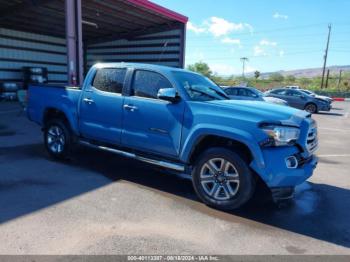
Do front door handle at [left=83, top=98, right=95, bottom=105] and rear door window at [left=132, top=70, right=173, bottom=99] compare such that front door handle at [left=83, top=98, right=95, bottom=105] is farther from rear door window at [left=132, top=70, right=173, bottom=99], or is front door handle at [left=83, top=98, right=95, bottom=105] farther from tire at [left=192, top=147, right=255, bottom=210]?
tire at [left=192, top=147, right=255, bottom=210]

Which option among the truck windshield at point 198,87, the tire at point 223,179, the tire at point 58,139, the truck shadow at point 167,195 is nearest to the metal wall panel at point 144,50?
the tire at point 58,139

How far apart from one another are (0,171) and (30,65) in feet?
67.2

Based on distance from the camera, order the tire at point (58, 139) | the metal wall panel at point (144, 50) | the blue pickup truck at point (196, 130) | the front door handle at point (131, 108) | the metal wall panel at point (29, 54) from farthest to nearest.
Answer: the metal wall panel at point (29, 54)
the metal wall panel at point (144, 50)
the tire at point (58, 139)
the front door handle at point (131, 108)
the blue pickup truck at point (196, 130)

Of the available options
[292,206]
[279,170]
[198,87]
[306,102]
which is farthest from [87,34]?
[279,170]

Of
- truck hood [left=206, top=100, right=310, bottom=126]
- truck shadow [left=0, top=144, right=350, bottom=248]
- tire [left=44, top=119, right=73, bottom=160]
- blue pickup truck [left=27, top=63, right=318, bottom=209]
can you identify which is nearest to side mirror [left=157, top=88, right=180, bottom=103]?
blue pickup truck [left=27, top=63, right=318, bottom=209]

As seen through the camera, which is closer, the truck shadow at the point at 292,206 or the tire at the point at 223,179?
the truck shadow at the point at 292,206

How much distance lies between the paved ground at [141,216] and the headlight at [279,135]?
3.36ft

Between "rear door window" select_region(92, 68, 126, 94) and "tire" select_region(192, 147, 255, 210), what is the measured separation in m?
2.02

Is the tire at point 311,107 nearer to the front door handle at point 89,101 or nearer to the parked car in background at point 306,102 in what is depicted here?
the parked car in background at point 306,102

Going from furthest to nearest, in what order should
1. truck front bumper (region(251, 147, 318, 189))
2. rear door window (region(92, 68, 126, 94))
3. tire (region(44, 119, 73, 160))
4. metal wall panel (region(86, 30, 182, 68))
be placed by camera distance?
1. metal wall panel (region(86, 30, 182, 68))
2. tire (region(44, 119, 73, 160))
3. rear door window (region(92, 68, 126, 94))
4. truck front bumper (region(251, 147, 318, 189))

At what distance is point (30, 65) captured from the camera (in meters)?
23.9

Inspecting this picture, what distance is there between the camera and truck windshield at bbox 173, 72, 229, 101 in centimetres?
500

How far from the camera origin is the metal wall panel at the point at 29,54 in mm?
21812

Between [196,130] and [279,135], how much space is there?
Answer: 1.09 metres
